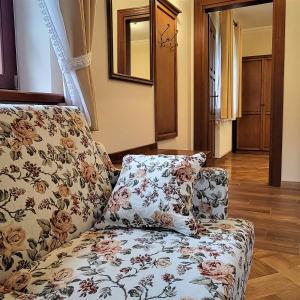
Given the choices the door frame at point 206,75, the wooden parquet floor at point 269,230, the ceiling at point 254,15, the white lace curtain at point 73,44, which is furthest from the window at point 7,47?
the ceiling at point 254,15

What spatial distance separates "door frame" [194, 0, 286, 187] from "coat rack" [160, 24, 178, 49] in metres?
0.52

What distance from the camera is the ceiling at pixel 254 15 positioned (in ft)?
16.5

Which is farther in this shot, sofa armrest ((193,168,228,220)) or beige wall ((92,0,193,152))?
beige wall ((92,0,193,152))

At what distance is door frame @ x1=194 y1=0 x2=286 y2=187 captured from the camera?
3363 mm

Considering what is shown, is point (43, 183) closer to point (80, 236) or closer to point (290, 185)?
point (80, 236)

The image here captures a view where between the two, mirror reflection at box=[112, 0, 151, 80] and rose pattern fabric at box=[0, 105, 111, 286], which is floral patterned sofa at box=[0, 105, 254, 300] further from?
mirror reflection at box=[112, 0, 151, 80]

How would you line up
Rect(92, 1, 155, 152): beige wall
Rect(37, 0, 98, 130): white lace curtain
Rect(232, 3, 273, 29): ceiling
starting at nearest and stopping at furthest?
Rect(37, 0, 98, 130): white lace curtain, Rect(92, 1, 155, 152): beige wall, Rect(232, 3, 273, 29): ceiling

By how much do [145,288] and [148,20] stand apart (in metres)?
2.46

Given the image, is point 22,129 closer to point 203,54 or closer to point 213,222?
point 213,222

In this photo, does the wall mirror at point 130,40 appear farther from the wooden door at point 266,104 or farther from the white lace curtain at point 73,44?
the wooden door at point 266,104

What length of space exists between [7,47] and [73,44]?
0.37 meters

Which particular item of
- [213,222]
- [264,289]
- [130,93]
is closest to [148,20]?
[130,93]

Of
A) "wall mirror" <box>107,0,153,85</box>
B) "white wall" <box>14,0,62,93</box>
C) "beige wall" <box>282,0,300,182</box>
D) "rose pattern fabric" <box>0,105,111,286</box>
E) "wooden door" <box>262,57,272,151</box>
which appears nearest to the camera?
"rose pattern fabric" <box>0,105,111,286</box>

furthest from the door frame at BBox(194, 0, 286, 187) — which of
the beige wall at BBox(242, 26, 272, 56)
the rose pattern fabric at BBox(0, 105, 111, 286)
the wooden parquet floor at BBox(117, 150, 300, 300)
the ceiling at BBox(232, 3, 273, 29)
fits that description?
the beige wall at BBox(242, 26, 272, 56)
